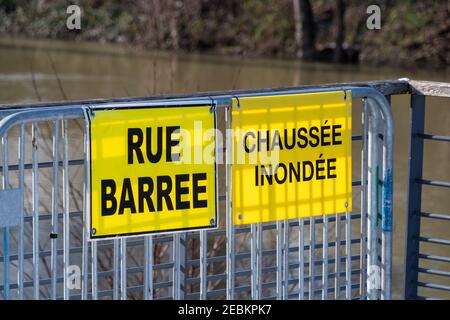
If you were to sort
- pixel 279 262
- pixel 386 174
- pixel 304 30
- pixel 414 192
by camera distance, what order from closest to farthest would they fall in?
pixel 279 262
pixel 386 174
pixel 414 192
pixel 304 30

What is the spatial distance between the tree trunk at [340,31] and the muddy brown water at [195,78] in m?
0.97

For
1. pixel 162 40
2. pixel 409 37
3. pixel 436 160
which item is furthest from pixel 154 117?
pixel 409 37

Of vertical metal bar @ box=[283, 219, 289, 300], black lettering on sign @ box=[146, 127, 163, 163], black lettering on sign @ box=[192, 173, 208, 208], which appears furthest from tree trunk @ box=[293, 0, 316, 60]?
black lettering on sign @ box=[146, 127, 163, 163]

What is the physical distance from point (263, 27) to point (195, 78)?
23.7 ft

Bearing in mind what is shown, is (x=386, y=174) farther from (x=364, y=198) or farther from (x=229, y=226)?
(x=229, y=226)

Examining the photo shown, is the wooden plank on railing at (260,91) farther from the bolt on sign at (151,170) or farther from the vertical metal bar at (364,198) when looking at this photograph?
the bolt on sign at (151,170)

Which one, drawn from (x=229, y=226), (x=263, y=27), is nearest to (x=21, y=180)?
(x=229, y=226)

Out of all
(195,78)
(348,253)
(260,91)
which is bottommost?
(195,78)

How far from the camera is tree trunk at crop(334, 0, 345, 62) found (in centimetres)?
2236

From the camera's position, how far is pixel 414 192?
510 centimetres

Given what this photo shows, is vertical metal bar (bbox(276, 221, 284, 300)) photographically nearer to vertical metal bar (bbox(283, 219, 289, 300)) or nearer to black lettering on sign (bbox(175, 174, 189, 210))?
vertical metal bar (bbox(283, 219, 289, 300))

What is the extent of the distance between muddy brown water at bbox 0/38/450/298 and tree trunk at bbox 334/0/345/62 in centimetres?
97

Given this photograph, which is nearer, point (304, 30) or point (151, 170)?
point (151, 170)
